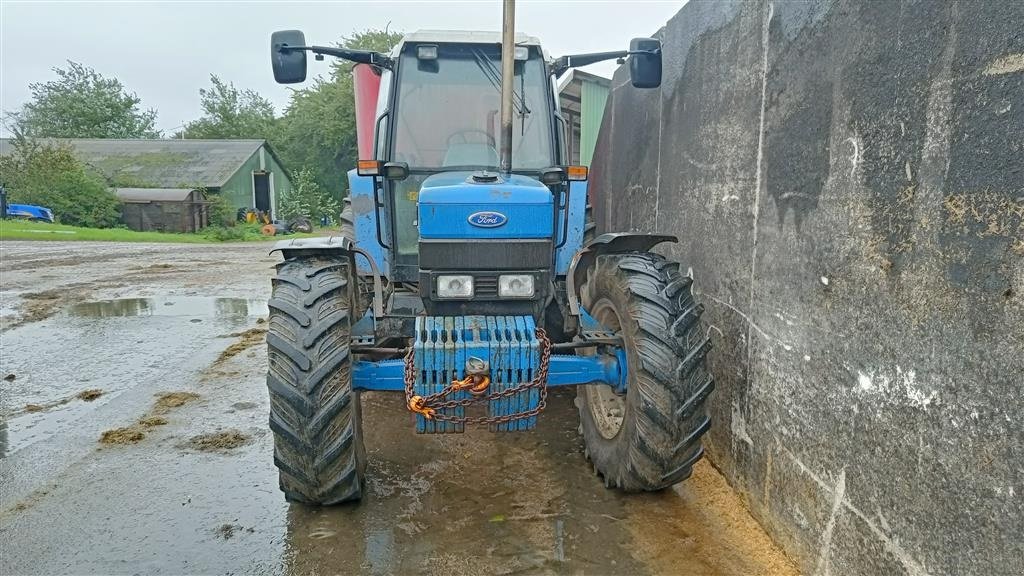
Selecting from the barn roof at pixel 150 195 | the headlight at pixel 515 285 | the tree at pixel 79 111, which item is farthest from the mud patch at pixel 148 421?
the tree at pixel 79 111

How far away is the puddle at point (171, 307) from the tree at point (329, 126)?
27920 millimetres

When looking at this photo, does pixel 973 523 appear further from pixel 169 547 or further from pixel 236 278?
pixel 236 278

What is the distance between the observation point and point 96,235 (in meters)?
22.0

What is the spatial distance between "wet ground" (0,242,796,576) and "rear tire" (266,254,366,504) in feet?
0.89

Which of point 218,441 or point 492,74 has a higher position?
point 492,74

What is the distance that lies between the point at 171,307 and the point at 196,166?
88.8 feet

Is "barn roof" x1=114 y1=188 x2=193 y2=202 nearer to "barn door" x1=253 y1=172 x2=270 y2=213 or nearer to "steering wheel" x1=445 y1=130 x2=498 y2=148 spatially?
"barn door" x1=253 y1=172 x2=270 y2=213

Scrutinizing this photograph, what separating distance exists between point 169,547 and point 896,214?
3276 millimetres

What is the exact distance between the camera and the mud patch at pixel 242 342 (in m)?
6.37

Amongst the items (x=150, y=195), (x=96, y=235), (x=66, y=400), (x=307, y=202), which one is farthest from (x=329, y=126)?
(x=66, y=400)

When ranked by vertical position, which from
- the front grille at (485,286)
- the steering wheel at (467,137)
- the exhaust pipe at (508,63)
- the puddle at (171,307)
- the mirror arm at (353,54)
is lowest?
the puddle at (171,307)

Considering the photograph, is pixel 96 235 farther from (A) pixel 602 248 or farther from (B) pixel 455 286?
(A) pixel 602 248

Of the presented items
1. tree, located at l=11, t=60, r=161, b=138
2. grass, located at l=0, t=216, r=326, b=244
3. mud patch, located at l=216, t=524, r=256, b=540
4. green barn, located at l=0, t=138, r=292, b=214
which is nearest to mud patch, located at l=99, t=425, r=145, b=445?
mud patch, located at l=216, t=524, r=256, b=540

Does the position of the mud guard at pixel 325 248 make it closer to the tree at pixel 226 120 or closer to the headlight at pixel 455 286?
the headlight at pixel 455 286
